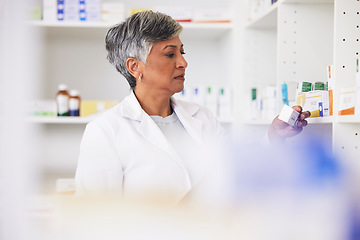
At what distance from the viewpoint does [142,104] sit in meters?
1.46

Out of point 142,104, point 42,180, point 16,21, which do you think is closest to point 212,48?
point 42,180

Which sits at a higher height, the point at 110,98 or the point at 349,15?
the point at 349,15

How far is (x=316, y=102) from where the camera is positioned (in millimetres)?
1346

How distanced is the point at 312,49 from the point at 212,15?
925 mm

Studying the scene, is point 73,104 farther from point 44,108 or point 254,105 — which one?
point 254,105

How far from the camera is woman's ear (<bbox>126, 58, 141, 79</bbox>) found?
1.45 m

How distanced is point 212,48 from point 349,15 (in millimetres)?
1691

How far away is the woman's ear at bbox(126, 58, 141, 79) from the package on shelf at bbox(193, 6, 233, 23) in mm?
1165

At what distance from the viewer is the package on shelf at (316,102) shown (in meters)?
1.32

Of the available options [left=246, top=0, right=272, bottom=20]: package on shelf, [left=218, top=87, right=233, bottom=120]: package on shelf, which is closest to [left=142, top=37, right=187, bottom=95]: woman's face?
[left=246, top=0, right=272, bottom=20]: package on shelf

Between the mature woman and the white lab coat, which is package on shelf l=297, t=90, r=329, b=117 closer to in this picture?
the mature woman

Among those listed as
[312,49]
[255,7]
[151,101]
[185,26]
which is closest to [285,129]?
[151,101]

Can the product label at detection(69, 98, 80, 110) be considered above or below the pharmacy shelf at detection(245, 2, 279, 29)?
below

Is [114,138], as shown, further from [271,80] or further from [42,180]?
[42,180]
